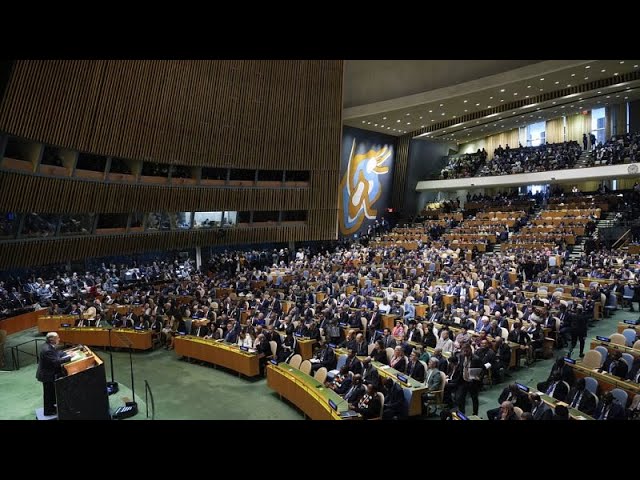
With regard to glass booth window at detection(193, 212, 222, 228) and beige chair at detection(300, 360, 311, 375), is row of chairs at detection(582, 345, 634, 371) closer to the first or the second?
beige chair at detection(300, 360, 311, 375)

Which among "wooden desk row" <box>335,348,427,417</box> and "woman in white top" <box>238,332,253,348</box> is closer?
"wooden desk row" <box>335,348,427,417</box>

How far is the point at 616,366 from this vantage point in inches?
260

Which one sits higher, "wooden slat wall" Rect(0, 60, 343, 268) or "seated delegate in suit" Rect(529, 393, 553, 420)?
"wooden slat wall" Rect(0, 60, 343, 268)

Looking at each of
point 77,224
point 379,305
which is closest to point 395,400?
point 379,305

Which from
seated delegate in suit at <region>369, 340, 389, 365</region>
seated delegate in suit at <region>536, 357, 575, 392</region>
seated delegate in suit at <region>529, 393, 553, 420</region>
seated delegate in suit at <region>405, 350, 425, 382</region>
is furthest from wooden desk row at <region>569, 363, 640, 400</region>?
seated delegate in suit at <region>369, 340, 389, 365</region>

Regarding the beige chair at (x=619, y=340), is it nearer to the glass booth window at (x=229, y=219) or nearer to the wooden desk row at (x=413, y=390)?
the wooden desk row at (x=413, y=390)

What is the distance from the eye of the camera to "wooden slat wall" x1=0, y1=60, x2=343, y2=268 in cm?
1275

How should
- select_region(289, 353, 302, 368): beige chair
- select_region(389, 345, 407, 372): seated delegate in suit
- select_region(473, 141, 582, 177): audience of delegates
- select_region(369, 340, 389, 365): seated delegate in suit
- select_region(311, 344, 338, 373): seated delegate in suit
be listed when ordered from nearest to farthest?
select_region(389, 345, 407, 372): seated delegate in suit < select_region(369, 340, 389, 365): seated delegate in suit < select_region(289, 353, 302, 368): beige chair < select_region(311, 344, 338, 373): seated delegate in suit < select_region(473, 141, 582, 177): audience of delegates

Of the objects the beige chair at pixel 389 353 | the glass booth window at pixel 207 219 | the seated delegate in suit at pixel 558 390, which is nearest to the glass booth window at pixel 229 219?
the glass booth window at pixel 207 219

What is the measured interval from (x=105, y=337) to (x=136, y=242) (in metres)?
6.53

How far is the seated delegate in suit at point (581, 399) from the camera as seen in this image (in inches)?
230

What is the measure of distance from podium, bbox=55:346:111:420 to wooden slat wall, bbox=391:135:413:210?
83.7 feet
